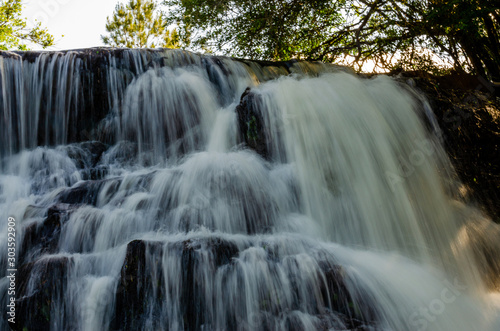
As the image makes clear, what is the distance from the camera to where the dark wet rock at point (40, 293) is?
3.24 meters

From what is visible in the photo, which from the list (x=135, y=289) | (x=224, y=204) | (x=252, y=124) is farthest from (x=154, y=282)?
(x=252, y=124)

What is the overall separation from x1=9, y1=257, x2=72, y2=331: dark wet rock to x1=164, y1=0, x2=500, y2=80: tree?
8.29 meters

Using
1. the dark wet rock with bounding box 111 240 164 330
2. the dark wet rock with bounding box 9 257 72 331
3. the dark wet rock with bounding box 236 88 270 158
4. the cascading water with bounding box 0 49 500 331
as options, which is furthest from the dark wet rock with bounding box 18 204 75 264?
the dark wet rock with bounding box 236 88 270 158

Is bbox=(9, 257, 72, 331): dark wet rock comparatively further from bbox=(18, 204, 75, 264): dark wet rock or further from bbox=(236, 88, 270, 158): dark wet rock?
bbox=(236, 88, 270, 158): dark wet rock

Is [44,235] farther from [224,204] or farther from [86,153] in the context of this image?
[86,153]

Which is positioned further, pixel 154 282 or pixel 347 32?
pixel 347 32

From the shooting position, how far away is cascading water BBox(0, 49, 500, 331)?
3.36 meters

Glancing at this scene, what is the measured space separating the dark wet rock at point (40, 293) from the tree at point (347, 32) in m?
8.29

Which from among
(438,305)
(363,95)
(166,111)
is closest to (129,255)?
(438,305)

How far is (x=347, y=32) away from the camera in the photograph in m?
10.3

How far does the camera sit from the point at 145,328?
10.5 feet

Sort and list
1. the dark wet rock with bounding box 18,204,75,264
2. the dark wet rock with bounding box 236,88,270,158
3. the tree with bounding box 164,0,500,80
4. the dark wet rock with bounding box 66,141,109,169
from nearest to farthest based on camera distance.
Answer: the dark wet rock with bounding box 18,204,75,264
the dark wet rock with bounding box 236,88,270,158
the dark wet rock with bounding box 66,141,109,169
the tree with bounding box 164,0,500,80

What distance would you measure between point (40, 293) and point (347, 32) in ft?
32.1

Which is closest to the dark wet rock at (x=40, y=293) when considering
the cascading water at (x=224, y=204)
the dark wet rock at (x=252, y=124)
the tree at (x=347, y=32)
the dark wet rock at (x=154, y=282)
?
the cascading water at (x=224, y=204)
